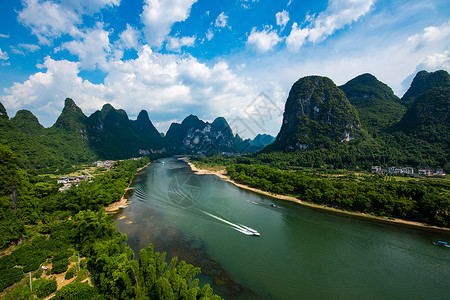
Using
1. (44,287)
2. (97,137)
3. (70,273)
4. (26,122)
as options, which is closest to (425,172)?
(70,273)

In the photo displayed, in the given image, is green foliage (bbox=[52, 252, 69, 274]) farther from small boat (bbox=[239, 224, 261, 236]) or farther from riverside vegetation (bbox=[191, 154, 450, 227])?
riverside vegetation (bbox=[191, 154, 450, 227])

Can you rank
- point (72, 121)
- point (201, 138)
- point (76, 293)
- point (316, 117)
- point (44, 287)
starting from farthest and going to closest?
point (201, 138) < point (72, 121) < point (316, 117) < point (44, 287) < point (76, 293)

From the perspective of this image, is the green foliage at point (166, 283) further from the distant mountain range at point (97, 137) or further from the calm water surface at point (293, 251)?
the distant mountain range at point (97, 137)

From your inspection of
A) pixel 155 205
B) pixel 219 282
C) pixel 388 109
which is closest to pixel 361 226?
pixel 219 282

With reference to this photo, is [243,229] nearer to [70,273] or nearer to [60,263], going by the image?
[70,273]

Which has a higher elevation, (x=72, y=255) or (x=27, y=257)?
(x=27, y=257)

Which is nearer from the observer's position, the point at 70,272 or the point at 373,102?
the point at 70,272

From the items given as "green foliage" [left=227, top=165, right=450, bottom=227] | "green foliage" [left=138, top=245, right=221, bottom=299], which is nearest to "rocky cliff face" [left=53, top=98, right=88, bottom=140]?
"green foliage" [left=227, top=165, right=450, bottom=227]
